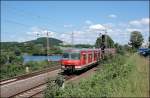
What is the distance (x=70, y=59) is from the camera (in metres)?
31.8

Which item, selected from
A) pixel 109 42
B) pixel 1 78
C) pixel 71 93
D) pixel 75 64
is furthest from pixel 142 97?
pixel 109 42

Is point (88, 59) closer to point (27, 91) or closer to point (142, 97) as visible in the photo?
point (27, 91)

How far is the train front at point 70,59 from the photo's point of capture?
31.5 m

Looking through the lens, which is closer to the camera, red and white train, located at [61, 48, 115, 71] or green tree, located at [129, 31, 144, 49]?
red and white train, located at [61, 48, 115, 71]

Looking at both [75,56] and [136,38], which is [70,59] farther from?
[136,38]

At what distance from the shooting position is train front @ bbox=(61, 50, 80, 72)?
103 feet

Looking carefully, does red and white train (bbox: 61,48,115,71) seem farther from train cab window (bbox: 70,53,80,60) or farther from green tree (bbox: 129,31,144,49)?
green tree (bbox: 129,31,144,49)

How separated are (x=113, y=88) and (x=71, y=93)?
85.1 inches

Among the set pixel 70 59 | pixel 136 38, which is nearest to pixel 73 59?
pixel 70 59

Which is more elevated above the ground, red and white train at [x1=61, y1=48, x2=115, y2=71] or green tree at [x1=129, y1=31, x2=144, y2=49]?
green tree at [x1=129, y1=31, x2=144, y2=49]

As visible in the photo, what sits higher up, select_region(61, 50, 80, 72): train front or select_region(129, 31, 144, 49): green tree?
select_region(129, 31, 144, 49): green tree

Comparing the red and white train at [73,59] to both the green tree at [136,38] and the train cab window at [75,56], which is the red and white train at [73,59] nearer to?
the train cab window at [75,56]

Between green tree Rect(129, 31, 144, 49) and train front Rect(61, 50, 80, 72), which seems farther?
green tree Rect(129, 31, 144, 49)

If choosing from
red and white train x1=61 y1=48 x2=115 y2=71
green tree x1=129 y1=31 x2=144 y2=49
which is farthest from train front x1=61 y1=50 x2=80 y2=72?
green tree x1=129 y1=31 x2=144 y2=49
